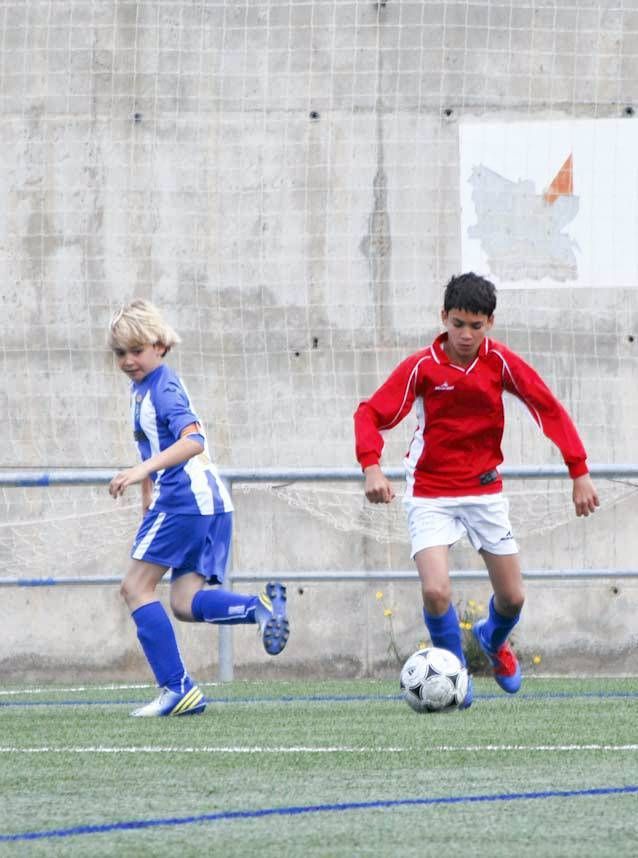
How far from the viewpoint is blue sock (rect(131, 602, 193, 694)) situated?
19.6 ft

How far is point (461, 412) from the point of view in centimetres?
609

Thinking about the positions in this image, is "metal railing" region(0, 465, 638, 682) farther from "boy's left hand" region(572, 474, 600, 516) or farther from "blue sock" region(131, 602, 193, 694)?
"blue sock" region(131, 602, 193, 694)

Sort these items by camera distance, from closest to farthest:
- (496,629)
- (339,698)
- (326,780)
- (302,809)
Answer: (302,809)
(326,780)
(496,629)
(339,698)

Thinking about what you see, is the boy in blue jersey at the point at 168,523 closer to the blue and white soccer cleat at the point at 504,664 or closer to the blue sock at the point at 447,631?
the blue sock at the point at 447,631

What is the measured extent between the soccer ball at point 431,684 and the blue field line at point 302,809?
2055 millimetres

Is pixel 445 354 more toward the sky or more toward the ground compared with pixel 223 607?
more toward the sky

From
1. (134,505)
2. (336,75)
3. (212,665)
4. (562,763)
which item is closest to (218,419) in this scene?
(134,505)

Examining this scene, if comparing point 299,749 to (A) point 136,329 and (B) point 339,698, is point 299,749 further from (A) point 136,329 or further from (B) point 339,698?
(B) point 339,698

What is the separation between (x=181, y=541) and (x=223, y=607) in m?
0.26

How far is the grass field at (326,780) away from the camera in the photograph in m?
3.18

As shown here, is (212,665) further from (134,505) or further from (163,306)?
(163,306)

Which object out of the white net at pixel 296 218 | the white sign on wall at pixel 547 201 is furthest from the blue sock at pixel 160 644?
the white sign on wall at pixel 547 201

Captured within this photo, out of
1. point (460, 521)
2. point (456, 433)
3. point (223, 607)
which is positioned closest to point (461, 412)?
point (456, 433)

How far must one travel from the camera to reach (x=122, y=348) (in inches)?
232
